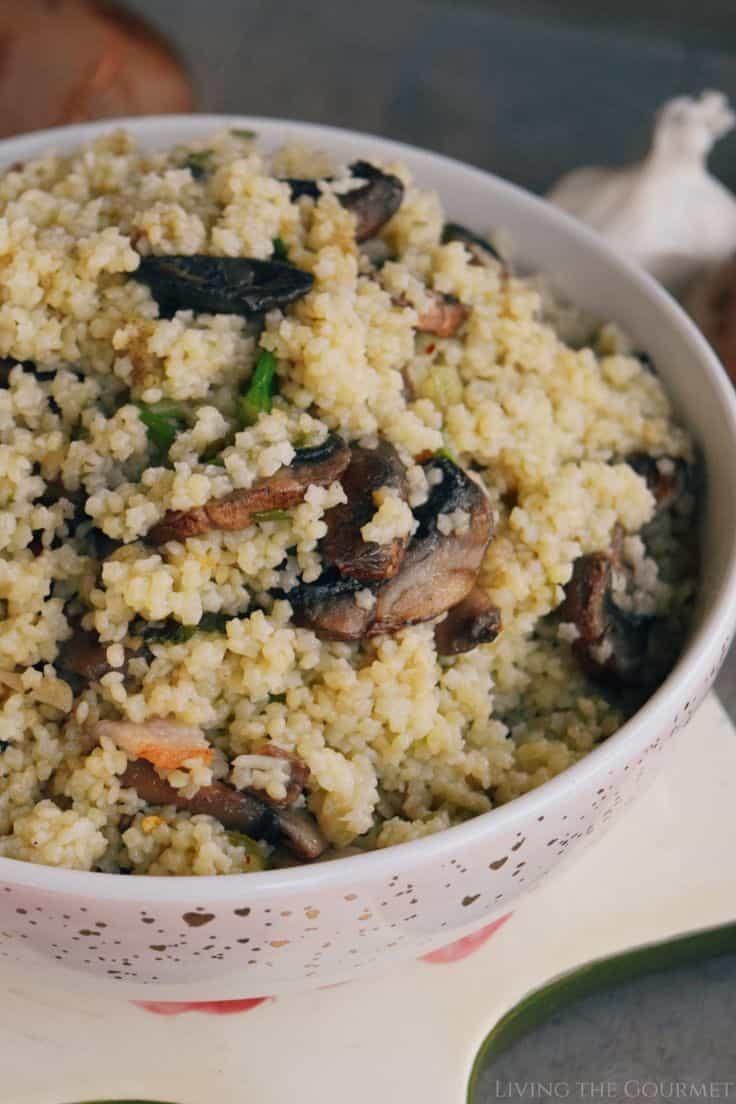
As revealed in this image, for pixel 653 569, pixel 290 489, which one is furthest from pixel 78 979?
pixel 653 569

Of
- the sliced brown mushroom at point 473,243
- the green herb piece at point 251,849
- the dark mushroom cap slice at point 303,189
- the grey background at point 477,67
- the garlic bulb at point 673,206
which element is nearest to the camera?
the green herb piece at point 251,849

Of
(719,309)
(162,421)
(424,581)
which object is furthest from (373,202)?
(719,309)

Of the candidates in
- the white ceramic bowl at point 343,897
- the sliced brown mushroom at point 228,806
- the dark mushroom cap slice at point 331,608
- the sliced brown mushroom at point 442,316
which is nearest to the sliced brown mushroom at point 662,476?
the white ceramic bowl at point 343,897

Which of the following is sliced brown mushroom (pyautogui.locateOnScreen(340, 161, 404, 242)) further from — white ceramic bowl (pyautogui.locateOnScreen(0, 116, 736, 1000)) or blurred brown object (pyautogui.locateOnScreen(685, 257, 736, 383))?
blurred brown object (pyautogui.locateOnScreen(685, 257, 736, 383))

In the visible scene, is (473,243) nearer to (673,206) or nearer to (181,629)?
(181,629)

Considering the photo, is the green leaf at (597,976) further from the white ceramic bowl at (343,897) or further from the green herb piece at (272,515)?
the green herb piece at (272,515)

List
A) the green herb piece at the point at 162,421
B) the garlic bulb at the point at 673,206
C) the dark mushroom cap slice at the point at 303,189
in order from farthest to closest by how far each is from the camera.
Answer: the garlic bulb at the point at 673,206 < the dark mushroom cap slice at the point at 303,189 < the green herb piece at the point at 162,421

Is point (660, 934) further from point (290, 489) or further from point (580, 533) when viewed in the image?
point (290, 489)
